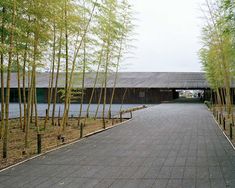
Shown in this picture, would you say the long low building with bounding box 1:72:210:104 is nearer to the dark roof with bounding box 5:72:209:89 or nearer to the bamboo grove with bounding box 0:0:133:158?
the dark roof with bounding box 5:72:209:89

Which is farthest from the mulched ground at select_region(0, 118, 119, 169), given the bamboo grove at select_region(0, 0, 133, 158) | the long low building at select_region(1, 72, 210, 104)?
the long low building at select_region(1, 72, 210, 104)

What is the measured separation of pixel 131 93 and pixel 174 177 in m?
23.2

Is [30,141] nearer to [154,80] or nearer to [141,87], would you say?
[141,87]

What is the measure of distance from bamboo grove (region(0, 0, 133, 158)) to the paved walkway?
110 centimetres

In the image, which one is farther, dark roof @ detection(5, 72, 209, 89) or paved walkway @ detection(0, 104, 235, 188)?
dark roof @ detection(5, 72, 209, 89)

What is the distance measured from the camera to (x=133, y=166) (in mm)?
4797

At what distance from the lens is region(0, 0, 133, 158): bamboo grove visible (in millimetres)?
5648

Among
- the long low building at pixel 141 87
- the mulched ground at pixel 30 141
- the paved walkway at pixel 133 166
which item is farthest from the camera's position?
the long low building at pixel 141 87

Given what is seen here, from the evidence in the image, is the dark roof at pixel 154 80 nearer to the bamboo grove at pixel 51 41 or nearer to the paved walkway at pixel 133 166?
the bamboo grove at pixel 51 41

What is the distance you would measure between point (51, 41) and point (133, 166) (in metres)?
5.27

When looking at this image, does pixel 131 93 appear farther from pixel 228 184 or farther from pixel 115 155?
pixel 228 184

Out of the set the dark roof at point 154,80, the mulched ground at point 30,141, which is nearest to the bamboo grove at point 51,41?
the mulched ground at point 30,141

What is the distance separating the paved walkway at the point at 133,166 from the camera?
155 inches

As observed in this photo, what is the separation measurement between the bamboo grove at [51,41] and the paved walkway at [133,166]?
43.4 inches
